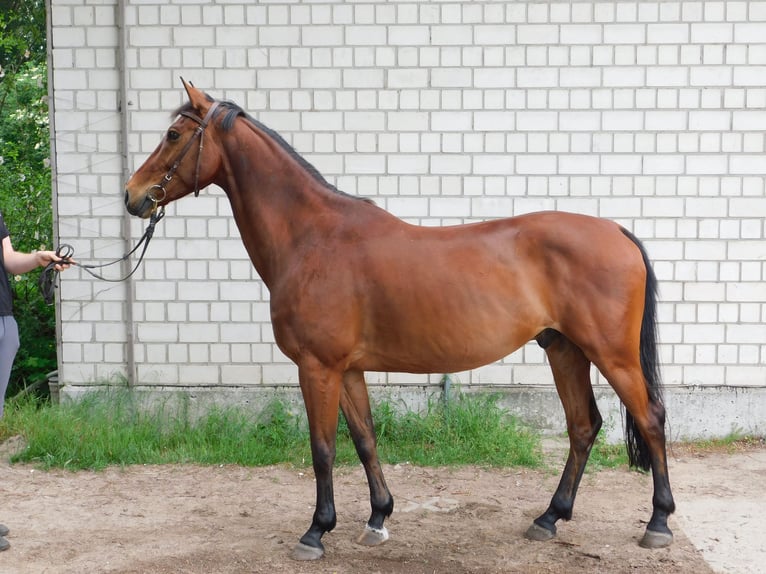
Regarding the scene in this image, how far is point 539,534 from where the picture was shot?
161 inches

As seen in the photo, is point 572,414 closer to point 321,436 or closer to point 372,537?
point 372,537

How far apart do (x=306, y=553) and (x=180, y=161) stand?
6.61 feet

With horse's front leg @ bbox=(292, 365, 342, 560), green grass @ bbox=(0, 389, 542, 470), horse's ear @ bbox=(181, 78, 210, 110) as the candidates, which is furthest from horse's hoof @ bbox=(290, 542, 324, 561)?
horse's ear @ bbox=(181, 78, 210, 110)

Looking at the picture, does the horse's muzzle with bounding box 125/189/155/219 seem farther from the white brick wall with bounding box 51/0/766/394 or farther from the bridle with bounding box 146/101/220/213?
the white brick wall with bounding box 51/0/766/394

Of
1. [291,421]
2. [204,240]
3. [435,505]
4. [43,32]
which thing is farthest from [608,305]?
[43,32]

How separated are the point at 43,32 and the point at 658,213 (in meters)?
6.87

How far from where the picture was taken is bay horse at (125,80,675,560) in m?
3.79

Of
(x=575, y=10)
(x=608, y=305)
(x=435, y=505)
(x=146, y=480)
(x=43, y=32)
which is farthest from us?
(x=43, y=32)

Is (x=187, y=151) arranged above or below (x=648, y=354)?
above

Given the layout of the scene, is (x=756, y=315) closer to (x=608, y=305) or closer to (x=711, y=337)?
(x=711, y=337)

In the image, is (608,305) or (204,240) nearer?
(608,305)

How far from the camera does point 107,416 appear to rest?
5887mm

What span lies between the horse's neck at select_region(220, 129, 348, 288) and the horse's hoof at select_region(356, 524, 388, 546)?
1.38 meters

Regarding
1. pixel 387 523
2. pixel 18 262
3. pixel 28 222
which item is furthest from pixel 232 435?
pixel 28 222
